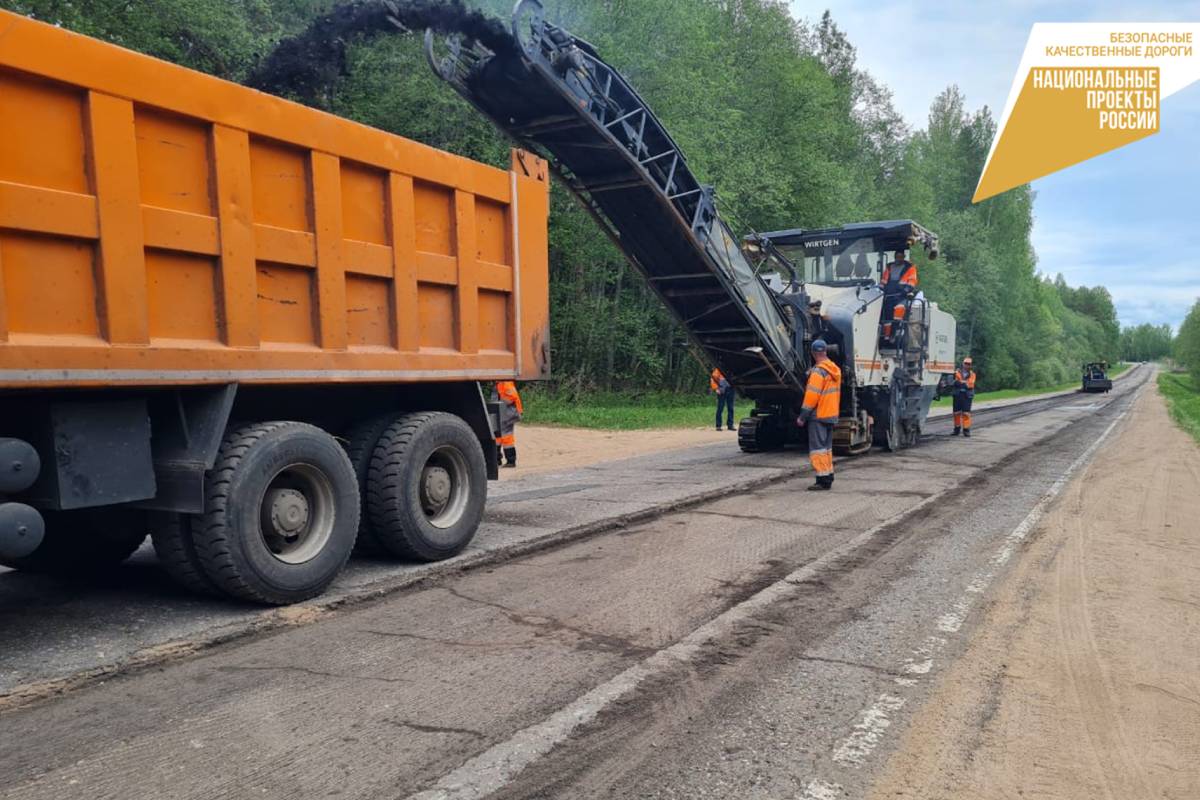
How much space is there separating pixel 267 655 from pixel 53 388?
1467 mm

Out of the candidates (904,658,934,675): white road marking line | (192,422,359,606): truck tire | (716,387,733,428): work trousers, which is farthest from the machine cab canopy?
(904,658,934,675): white road marking line

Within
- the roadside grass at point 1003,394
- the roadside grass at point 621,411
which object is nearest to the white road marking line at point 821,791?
the roadside grass at point 621,411

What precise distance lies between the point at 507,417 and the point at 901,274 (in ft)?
24.9

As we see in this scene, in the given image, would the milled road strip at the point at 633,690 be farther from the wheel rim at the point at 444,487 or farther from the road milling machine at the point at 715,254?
the road milling machine at the point at 715,254

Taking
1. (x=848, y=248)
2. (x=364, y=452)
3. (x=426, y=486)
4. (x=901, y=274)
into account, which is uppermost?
(x=848, y=248)

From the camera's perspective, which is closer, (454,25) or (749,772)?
(749,772)

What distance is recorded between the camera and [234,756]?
2801mm

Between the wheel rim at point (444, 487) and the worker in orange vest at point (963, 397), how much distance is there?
12.4m

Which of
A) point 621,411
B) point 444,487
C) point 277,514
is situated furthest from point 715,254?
point 621,411

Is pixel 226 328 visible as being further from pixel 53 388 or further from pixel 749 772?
pixel 749 772

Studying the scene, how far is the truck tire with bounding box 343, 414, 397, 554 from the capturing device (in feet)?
17.7

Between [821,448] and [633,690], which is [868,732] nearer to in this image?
[633,690]

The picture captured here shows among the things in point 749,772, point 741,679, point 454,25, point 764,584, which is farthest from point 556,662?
point 454,25

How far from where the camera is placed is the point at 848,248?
41.1 ft
